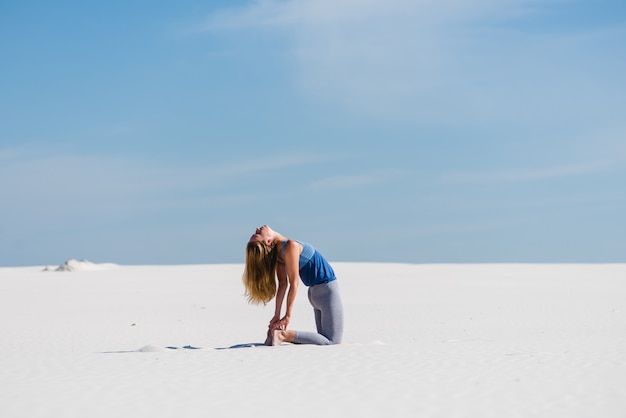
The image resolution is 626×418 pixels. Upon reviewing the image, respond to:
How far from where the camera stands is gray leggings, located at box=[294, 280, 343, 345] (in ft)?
28.9

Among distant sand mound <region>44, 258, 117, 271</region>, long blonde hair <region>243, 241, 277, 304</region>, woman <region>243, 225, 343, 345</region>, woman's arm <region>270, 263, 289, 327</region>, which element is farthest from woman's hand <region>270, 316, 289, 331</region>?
distant sand mound <region>44, 258, 117, 271</region>

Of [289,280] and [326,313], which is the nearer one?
[289,280]

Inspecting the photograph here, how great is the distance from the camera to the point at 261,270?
8500 mm

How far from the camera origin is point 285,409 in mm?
6133

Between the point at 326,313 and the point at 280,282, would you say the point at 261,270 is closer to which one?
the point at 280,282

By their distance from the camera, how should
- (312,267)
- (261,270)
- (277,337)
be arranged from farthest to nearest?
(277,337)
(312,267)
(261,270)

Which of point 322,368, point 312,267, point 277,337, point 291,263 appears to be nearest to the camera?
point 322,368

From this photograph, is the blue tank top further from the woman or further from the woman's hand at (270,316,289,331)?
the woman's hand at (270,316,289,331)

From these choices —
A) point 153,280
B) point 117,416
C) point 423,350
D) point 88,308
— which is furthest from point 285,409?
point 153,280

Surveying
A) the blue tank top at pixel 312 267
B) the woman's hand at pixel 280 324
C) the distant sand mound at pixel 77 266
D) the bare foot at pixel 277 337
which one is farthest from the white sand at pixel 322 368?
the distant sand mound at pixel 77 266

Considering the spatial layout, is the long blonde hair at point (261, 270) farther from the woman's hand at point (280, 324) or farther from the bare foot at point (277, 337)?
the bare foot at point (277, 337)

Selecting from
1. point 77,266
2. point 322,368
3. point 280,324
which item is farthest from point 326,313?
point 77,266

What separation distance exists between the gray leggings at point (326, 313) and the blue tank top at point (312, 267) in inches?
4.0

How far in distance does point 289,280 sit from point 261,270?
0.33 meters
